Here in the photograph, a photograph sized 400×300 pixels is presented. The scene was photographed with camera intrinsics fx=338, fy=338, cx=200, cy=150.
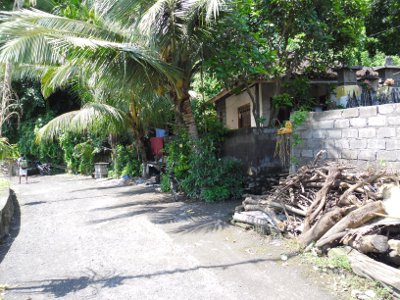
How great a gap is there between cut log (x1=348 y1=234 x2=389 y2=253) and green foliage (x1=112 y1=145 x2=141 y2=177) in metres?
11.0

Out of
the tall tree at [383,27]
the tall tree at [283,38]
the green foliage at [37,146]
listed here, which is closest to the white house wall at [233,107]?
the tall tree at [283,38]

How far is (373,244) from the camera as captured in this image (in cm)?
365

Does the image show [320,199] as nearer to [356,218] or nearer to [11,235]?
[356,218]

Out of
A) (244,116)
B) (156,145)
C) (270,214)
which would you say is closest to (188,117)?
(270,214)

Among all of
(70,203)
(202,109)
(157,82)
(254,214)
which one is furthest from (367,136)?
(70,203)

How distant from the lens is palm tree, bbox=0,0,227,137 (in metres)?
6.70

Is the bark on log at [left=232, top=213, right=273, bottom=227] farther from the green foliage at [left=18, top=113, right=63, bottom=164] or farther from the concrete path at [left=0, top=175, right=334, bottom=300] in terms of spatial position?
the green foliage at [left=18, top=113, right=63, bottom=164]

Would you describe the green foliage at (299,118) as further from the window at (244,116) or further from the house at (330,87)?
the window at (244,116)

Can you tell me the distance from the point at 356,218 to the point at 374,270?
0.74m

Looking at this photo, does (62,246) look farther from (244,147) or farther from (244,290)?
(244,147)

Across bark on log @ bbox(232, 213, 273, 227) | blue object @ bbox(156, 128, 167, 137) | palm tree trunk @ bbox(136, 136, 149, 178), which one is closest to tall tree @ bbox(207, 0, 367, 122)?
bark on log @ bbox(232, 213, 273, 227)

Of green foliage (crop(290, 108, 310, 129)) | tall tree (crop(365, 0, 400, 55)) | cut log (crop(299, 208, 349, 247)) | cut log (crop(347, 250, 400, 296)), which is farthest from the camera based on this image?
tall tree (crop(365, 0, 400, 55))

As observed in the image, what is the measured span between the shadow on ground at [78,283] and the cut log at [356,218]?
52.1 inches

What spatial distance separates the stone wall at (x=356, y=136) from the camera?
510cm
